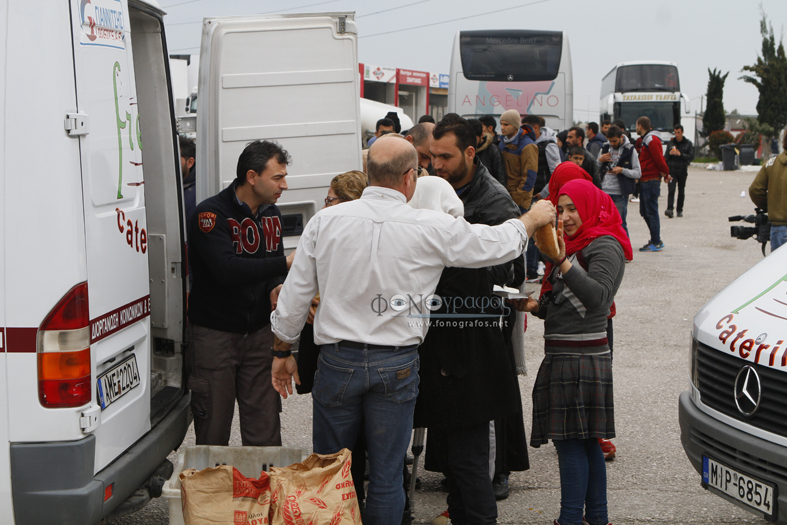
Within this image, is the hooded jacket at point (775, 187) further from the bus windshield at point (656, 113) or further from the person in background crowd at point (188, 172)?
the bus windshield at point (656, 113)

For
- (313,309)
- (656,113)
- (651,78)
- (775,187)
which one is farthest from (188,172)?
(651,78)

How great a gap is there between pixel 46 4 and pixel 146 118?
129cm

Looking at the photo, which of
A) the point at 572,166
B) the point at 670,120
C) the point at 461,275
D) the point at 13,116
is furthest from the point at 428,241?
the point at 670,120

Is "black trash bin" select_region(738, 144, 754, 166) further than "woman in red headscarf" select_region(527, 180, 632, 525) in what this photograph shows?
Yes

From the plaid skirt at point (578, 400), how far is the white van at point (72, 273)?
1.77 metres

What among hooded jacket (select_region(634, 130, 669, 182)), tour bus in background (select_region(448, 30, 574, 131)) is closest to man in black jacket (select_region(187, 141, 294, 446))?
hooded jacket (select_region(634, 130, 669, 182))

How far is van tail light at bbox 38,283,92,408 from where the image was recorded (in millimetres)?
2586

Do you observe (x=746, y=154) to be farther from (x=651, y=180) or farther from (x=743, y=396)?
(x=743, y=396)

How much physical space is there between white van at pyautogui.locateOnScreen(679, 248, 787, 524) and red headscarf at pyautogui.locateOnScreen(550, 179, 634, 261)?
554mm

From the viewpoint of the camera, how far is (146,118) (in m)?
3.81

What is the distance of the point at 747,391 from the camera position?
3.12 metres

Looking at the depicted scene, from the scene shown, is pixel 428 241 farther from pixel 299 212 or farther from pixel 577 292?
pixel 299 212

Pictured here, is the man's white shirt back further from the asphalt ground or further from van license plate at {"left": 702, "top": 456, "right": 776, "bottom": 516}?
van license plate at {"left": 702, "top": 456, "right": 776, "bottom": 516}

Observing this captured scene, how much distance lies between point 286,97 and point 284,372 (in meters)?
2.41
